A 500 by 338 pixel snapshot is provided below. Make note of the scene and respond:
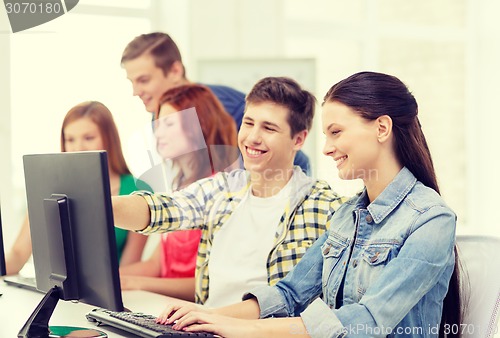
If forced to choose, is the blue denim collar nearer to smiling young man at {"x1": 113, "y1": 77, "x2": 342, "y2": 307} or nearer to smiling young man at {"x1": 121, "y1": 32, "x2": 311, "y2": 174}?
smiling young man at {"x1": 113, "y1": 77, "x2": 342, "y2": 307}

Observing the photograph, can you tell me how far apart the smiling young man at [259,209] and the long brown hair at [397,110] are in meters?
0.45

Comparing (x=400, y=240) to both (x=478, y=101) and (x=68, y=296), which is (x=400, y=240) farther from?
(x=478, y=101)

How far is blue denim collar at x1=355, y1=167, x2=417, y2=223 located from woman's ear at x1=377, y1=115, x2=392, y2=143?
0.29 ft

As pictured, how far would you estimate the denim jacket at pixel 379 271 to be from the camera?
131 centimetres

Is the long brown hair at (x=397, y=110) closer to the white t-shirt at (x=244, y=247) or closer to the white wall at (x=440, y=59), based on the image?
the white t-shirt at (x=244, y=247)

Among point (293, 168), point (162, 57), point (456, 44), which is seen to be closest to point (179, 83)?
point (162, 57)

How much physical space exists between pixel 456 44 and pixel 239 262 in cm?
434

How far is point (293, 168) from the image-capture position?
2029mm

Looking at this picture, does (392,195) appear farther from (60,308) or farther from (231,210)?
(60,308)

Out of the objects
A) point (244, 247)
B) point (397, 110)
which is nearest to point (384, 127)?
point (397, 110)

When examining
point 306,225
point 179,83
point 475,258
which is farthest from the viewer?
point 179,83

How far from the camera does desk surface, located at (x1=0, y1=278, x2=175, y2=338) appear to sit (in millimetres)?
1598

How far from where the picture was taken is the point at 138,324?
56.7 inches

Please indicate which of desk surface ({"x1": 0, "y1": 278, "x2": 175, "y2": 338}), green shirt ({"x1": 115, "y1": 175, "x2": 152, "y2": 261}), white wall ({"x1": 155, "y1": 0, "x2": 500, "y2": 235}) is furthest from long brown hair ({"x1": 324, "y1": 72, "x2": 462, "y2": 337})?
white wall ({"x1": 155, "y1": 0, "x2": 500, "y2": 235})
